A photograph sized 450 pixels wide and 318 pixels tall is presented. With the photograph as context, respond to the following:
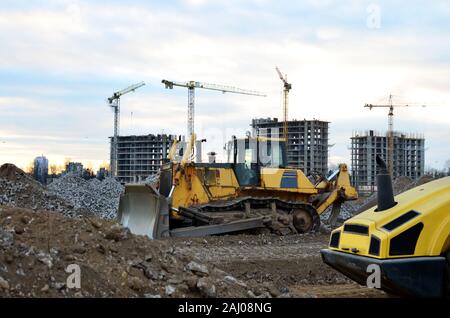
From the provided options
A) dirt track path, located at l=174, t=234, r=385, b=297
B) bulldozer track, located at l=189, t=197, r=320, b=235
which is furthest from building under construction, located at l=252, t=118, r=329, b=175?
dirt track path, located at l=174, t=234, r=385, b=297

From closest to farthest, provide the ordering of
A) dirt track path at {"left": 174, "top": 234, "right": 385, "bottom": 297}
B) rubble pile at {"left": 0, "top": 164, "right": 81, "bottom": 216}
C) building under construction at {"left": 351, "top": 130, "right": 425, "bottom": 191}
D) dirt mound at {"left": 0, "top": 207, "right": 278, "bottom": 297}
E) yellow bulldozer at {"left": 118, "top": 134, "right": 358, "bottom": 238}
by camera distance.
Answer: dirt mound at {"left": 0, "top": 207, "right": 278, "bottom": 297}, dirt track path at {"left": 174, "top": 234, "right": 385, "bottom": 297}, yellow bulldozer at {"left": 118, "top": 134, "right": 358, "bottom": 238}, rubble pile at {"left": 0, "top": 164, "right": 81, "bottom": 216}, building under construction at {"left": 351, "top": 130, "right": 425, "bottom": 191}

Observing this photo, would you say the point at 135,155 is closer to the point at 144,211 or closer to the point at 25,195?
the point at 25,195

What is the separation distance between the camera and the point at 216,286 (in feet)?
21.8

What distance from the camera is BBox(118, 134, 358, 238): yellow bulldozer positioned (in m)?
16.3

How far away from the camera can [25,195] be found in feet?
78.9

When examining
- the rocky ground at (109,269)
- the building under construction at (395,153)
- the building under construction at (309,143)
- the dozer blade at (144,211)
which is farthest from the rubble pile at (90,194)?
the building under construction at (395,153)

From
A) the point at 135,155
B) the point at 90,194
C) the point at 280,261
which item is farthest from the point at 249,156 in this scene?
the point at 135,155

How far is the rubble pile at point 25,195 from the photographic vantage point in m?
23.0

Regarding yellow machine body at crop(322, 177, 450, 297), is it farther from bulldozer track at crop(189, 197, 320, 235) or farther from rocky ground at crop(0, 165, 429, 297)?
bulldozer track at crop(189, 197, 320, 235)

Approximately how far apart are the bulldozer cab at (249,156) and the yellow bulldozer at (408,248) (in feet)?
37.4

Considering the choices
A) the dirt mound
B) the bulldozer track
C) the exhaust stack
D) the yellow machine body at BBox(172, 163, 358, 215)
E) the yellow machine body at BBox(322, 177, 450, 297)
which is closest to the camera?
the dirt mound

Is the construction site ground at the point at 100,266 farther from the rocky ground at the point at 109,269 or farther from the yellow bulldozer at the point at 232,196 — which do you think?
the yellow bulldozer at the point at 232,196

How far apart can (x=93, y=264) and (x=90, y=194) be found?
938 inches

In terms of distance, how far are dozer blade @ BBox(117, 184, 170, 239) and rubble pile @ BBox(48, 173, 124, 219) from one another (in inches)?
291
